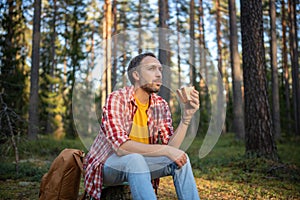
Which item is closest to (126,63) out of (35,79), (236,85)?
(35,79)

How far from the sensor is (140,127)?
8.48 feet

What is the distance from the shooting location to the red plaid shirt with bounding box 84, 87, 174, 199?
92.6 inches

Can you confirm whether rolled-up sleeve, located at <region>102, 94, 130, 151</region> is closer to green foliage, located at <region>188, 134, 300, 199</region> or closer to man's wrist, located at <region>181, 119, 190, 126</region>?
man's wrist, located at <region>181, 119, 190, 126</region>

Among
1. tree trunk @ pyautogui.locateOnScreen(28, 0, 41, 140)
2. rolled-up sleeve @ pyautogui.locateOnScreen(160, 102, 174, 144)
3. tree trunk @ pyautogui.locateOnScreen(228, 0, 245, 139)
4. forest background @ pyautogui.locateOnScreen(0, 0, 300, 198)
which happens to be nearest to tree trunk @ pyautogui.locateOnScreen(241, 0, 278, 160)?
forest background @ pyautogui.locateOnScreen(0, 0, 300, 198)

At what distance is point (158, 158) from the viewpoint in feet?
8.09

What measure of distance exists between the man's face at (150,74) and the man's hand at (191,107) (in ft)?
0.91

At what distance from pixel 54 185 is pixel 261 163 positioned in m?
4.28

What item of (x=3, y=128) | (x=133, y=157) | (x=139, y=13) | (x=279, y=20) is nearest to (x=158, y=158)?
(x=133, y=157)

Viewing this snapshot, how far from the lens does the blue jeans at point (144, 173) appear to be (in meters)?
2.19

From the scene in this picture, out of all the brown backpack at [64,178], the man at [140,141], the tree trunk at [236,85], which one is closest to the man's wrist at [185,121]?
the man at [140,141]

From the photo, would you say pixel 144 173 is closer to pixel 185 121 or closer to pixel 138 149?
pixel 138 149

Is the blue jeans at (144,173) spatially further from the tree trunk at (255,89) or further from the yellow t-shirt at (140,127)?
the tree trunk at (255,89)

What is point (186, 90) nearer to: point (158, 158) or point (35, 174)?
point (158, 158)

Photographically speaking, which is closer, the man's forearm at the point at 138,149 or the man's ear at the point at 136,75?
the man's forearm at the point at 138,149
